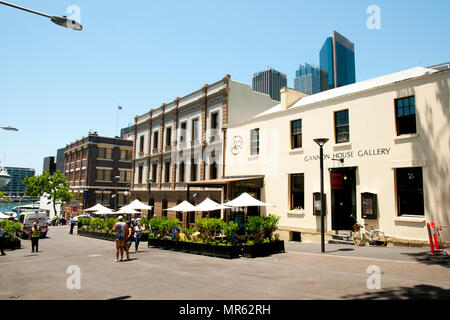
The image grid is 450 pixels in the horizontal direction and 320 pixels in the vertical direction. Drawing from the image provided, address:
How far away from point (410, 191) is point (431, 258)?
458cm

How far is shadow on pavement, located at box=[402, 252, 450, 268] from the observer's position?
11.3 metres

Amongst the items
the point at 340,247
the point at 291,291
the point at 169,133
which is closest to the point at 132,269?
the point at 291,291

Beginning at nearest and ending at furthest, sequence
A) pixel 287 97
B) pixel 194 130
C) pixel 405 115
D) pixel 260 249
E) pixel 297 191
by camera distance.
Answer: pixel 260 249
pixel 405 115
pixel 297 191
pixel 287 97
pixel 194 130

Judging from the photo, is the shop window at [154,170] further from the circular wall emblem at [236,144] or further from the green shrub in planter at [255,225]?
the green shrub in planter at [255,225]

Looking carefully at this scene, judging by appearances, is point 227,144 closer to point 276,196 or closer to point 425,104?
point 276,196

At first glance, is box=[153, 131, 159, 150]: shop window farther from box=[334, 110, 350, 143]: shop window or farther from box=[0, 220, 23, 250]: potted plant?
box=[334, 110, 350, 143]: shop window

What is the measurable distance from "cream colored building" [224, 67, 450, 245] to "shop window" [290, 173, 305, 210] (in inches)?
2.7

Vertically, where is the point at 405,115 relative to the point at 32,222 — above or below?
above

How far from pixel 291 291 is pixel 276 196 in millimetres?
14228

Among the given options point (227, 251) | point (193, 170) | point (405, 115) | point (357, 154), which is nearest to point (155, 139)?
point (193, 170)

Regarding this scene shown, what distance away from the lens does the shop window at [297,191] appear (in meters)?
21.1

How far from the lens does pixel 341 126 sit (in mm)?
19375

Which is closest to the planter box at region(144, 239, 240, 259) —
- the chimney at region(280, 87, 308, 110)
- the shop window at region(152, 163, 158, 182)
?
the chimney at region(280, 87, 308, 110)

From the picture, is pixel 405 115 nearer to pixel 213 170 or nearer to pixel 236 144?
pixel 236 144
